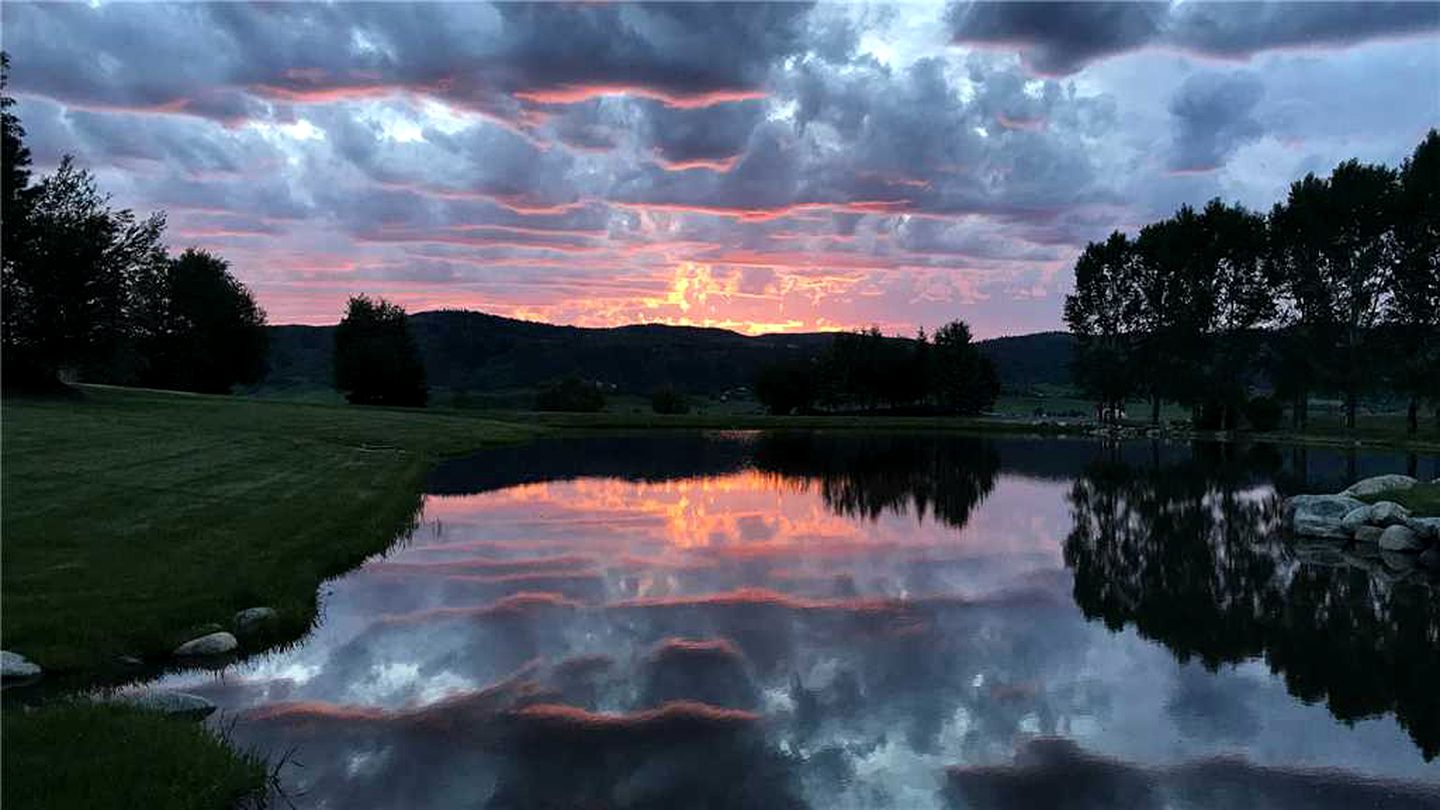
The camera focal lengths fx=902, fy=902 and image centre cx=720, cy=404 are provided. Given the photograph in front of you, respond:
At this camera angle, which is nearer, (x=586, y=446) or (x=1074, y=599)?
(x=1074, y=599)

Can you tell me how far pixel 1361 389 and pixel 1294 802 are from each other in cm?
9485

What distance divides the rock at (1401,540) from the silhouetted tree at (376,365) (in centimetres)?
10614

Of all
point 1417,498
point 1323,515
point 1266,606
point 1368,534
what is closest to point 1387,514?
point 1368,534

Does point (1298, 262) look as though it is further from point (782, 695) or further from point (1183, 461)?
point (782, 695)

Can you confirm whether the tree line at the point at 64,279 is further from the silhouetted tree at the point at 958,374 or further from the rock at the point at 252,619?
the silhouetted tree at the point at 958,374

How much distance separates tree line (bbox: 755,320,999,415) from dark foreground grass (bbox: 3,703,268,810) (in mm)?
135465

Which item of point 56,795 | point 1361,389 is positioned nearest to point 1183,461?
point 1361,389

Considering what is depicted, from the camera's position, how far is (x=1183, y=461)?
63.9m

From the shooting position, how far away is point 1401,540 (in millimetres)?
27562

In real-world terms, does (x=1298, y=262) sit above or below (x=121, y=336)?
above

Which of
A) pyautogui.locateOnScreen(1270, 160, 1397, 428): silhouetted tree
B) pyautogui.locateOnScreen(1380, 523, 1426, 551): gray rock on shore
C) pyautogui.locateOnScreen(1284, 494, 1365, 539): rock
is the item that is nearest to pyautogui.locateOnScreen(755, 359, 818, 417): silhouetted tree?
pyautogui.locateOnScreen(1270, 160, 1397, 428): silhouetted tree

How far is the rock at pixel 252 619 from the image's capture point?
16.4m

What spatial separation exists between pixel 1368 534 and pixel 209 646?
32.7 m

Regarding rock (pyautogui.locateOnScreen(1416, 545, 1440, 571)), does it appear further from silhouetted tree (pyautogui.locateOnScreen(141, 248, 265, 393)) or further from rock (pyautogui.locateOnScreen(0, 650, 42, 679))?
silhouetted tree (pyautogui.locateOnScreen(141, 248, 265, 393))
